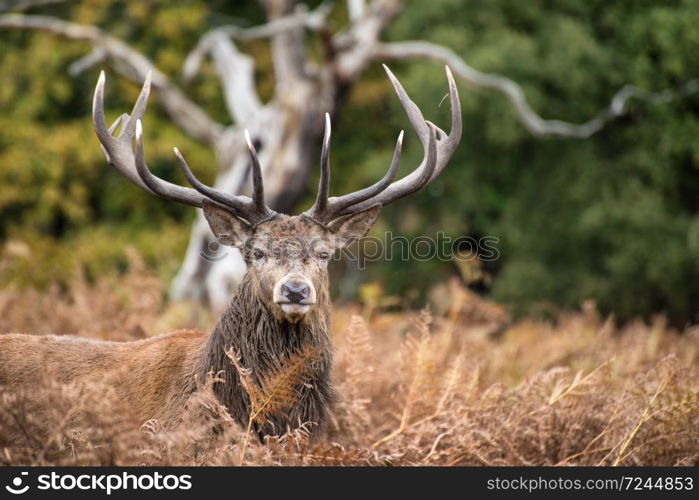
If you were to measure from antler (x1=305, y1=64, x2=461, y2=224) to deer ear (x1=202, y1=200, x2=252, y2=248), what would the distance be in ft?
1.27

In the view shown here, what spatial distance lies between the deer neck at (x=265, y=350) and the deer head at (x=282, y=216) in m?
0.08

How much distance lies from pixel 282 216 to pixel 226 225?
34 centimetres

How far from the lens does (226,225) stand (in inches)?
226

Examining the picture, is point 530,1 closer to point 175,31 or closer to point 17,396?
point 175,31

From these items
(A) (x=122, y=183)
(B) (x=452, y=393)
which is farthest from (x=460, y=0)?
(B) (x=452, y=393)

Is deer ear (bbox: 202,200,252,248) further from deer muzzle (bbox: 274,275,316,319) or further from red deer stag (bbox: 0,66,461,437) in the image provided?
deer muzzle (bbox: 274,275,316,319)

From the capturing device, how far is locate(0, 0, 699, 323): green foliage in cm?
1828

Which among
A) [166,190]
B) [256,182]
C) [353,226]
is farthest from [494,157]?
[256,182]

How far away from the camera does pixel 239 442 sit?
479cm

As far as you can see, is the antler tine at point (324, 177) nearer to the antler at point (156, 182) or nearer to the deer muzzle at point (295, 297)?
the antler at point (156, 182)

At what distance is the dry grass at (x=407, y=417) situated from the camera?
4.38 meters

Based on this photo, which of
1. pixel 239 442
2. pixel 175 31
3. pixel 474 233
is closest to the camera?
pixel 239 442

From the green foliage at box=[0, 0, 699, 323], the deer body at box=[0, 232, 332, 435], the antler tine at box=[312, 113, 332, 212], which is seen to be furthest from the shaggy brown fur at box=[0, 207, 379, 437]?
the green foliage at box=[0, 0, 699, 323]

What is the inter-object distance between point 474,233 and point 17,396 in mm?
18130
